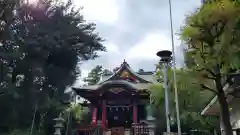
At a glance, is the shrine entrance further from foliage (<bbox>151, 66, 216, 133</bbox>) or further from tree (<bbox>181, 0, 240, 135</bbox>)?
tree (<bbox>181, 0, 240, 135</bbox>)

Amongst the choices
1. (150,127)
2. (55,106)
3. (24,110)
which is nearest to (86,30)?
(55,106)

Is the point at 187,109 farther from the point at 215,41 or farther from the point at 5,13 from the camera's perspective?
the point at 5,13

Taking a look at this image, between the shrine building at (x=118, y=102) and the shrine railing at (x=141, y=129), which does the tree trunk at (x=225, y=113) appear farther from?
the shrine building at (x=118, y=102)

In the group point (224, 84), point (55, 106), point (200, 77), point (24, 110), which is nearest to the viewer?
point (200, 77)

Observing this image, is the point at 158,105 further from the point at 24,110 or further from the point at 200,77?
the point at 200,77

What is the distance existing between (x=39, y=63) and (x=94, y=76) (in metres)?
26.9

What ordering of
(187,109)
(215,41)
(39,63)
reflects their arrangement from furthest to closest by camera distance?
1. (39,63)
2. (187,109)
3. (215,41)

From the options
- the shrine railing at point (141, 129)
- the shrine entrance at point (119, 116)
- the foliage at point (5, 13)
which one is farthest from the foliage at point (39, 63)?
the shrine railing at point (141, 129)

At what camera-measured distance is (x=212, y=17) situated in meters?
6.25

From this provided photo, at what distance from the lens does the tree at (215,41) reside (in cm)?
616

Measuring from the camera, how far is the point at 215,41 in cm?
639

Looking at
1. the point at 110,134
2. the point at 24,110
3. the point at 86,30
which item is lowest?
the point at 110,134

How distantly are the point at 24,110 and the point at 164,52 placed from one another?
479 inches

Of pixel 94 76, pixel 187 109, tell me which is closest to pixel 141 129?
pixel 187 109
